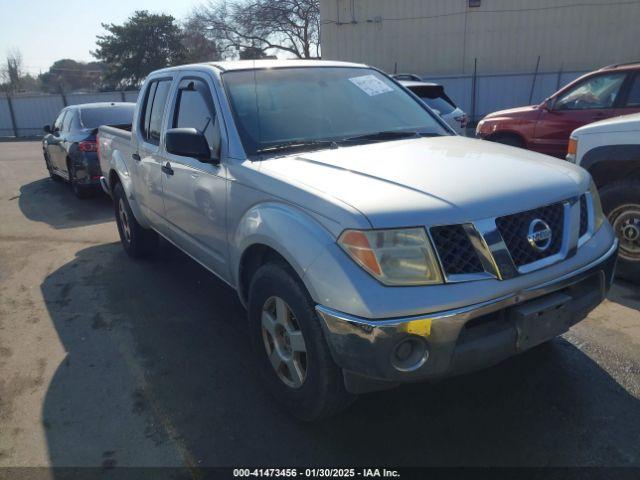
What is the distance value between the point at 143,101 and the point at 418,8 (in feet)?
61.9

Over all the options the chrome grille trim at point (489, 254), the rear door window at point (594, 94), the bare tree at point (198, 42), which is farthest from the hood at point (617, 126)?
the bare tree at point (198, 42)

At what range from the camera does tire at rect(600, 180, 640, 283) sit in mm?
4293

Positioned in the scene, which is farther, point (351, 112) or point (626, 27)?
point (626, 27)

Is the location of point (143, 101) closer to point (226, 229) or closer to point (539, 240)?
point (226, 229)

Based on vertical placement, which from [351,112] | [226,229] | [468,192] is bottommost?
[226,229]

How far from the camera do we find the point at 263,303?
110 inches

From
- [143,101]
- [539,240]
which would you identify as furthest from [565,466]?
[143,101]

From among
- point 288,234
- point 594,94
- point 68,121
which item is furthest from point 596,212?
point 68,121

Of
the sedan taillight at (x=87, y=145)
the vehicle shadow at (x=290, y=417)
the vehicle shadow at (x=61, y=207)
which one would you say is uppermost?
the sedan taillight at (x=87, y=145)

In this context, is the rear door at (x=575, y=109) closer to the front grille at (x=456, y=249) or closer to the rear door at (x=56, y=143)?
the front grille at (x=456, y=249)

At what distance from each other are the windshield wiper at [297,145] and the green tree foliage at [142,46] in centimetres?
4282

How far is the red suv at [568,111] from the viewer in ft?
21.9

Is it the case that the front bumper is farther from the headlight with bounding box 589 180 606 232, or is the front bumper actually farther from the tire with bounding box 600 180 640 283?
the tire with bounding box 600 180 640 283

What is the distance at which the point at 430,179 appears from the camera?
2.47m
